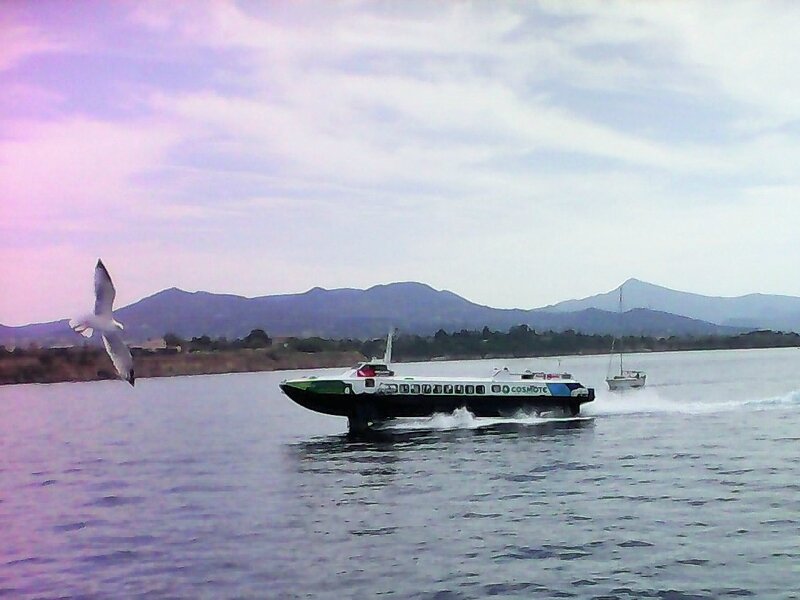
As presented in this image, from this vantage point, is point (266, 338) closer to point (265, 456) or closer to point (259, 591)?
point (265, 456)

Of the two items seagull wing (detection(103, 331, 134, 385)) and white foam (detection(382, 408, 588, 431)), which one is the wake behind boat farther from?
seagull wing (detection(103, 331, 134, 385))

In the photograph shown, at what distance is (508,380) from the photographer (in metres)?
48.3

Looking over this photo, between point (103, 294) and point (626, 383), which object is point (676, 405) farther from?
point (103, 294)

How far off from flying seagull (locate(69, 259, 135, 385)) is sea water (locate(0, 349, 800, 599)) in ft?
20.4

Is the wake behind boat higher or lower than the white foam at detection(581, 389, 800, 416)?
higher

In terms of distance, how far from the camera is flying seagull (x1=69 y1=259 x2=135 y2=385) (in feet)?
50.3

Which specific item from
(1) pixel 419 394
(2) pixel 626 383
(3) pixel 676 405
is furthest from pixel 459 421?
(2) pixel 626 383

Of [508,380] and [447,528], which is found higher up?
[508,380]

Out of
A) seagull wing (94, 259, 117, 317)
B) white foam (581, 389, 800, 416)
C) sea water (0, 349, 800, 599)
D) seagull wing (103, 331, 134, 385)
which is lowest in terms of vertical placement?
sea water (0, 349, 800, 599)

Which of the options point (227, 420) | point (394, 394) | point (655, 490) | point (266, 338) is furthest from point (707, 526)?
point (266, 338)

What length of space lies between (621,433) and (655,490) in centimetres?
1719

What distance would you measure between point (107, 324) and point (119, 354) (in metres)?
0.58

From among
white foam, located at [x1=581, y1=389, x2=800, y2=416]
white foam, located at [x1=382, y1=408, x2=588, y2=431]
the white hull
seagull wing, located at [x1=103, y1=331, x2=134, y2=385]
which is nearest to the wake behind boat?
white foam, located at [x1=382, y1=408, x2=588, y2=431]

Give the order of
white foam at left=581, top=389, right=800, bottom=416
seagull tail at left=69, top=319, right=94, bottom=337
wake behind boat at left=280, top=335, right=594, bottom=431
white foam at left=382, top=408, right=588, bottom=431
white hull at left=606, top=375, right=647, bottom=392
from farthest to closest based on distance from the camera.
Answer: white hull at left=606, top=375, right=647, bottom=392, white foam at left=581, top=389, right=800, bottom=416, white foam at left=382, top=408, right=588, bottom=431, wake behind boat at left=280, top=335, right=594, bottom=431, seagull tail at left=69, top=319, right=94, bottom=337
